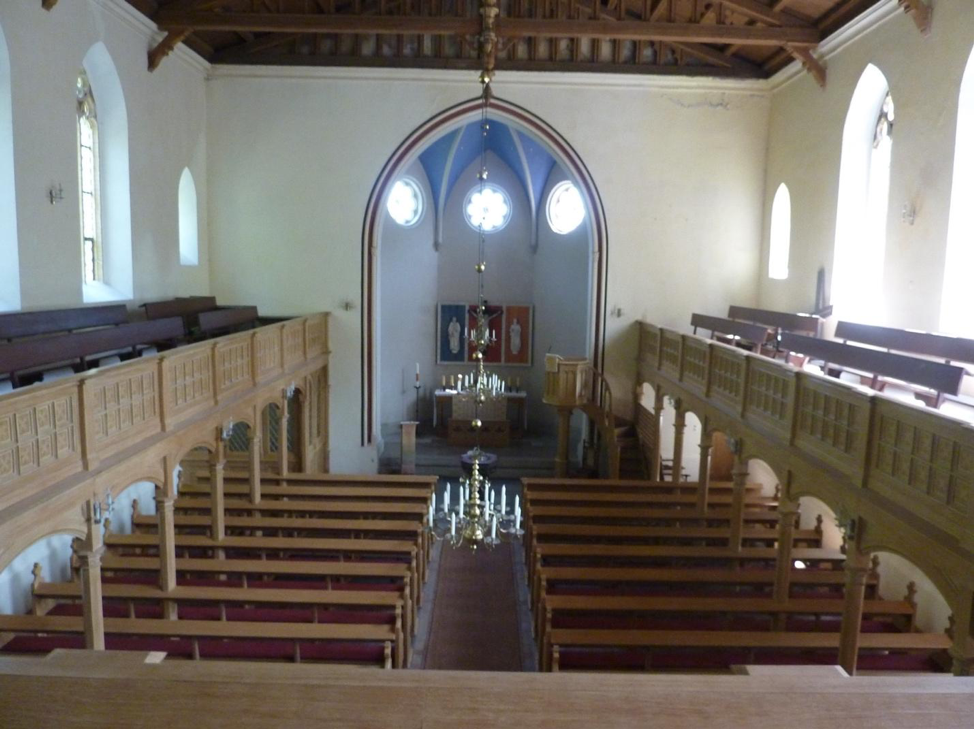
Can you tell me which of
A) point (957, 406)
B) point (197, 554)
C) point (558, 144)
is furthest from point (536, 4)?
point (197, 554)

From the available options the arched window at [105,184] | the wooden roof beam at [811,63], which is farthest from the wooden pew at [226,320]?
the wooden roof beam at [811,63]

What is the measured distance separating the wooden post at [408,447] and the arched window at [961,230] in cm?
1289

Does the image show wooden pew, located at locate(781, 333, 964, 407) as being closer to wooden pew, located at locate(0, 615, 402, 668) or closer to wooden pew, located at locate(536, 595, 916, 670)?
wooden pew, located at locate(536, 595, 916, 670)

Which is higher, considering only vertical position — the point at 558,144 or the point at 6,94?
the point at 558,144

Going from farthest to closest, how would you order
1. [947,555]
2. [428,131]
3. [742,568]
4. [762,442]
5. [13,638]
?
[428,131] < [742,568] < [762,442] < [13,638] < [947,555]

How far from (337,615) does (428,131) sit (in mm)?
12692

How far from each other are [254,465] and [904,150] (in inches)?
492

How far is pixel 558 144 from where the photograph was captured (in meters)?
18.6

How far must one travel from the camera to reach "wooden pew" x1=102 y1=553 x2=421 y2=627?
1041 centimetres

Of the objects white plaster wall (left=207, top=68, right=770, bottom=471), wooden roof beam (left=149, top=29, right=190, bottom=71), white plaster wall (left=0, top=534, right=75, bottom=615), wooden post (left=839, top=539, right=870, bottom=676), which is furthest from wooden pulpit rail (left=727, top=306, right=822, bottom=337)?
wooden roof beam (left=149, top=29, right=190, bottom=71)

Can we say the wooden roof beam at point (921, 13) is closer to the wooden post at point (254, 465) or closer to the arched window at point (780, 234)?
the arched window at point (780, 234)

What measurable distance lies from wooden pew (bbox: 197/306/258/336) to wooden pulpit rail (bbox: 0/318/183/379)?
118 cm

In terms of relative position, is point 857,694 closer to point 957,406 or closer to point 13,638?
point 957,406

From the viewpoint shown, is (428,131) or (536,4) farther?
(428,131)
